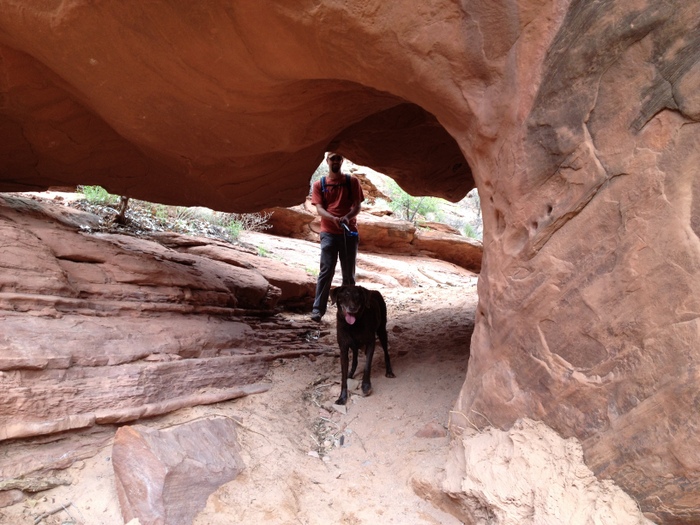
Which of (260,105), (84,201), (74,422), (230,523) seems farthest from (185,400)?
(84,201)

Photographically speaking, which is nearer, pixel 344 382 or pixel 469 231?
pixel 344 382

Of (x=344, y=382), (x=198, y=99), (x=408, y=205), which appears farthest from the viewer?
(x=408, y=205)

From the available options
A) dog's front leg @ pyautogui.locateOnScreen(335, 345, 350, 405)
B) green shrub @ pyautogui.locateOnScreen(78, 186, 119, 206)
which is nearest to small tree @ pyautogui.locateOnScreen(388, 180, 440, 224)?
green shrub @ pyautogui.locateOnScreen(78, 186, 119, 206)

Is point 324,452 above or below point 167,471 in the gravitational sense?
below

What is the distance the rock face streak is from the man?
2.45 metres

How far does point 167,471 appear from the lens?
246cm

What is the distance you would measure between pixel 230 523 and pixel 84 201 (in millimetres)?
7733

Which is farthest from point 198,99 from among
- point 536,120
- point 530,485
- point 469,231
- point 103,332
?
point 469,231

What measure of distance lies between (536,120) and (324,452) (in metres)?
2.70

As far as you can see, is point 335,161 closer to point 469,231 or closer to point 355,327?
point 355,327

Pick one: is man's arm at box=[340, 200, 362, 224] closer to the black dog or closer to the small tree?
the black dog

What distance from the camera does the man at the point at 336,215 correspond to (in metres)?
6.48

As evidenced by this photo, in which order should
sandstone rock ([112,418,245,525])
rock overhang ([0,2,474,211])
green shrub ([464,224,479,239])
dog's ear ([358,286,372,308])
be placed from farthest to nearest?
green shrub ([464,224,479,239]) → dog's ear ([358,286,372,308]) → rock overhang ([0,2,474,211]) → sandstone rock ([112,418,245,525])

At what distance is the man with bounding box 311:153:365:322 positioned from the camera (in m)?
6.48
